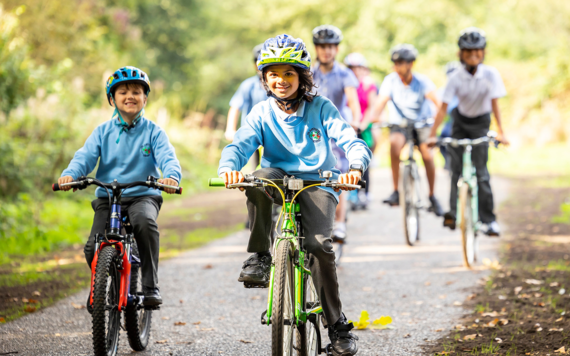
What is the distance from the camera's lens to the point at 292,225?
3.90 metres

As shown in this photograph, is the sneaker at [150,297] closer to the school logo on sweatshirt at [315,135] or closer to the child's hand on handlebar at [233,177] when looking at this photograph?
the child's hand on handlebar at [233,177]

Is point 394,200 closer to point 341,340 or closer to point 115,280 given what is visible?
point 341,340

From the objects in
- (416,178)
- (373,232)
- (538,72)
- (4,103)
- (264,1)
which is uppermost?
(264,1)

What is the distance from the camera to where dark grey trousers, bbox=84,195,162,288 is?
4520 mm

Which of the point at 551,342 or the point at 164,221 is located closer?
the point at 551,342

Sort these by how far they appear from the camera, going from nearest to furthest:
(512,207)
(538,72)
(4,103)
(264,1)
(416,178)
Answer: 1. (416,178)
2. (4,103)
3. (512,207)
4. (538,72)
5. (264,1)

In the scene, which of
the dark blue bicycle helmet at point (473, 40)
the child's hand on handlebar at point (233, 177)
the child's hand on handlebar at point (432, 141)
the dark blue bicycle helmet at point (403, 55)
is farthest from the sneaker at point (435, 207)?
the child's hand on handlebar at point (233, 177)

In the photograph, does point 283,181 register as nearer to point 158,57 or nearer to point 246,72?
point 158,57

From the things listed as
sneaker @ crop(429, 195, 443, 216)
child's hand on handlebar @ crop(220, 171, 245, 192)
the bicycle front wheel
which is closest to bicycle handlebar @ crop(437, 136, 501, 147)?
sneaker @ crop(429, 195, 443, 216)

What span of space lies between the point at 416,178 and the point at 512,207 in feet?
16.4

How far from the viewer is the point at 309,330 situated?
4.14 meters

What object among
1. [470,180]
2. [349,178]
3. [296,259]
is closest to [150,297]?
[296,259]

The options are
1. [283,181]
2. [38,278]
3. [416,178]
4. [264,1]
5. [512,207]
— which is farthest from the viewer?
[264,1]

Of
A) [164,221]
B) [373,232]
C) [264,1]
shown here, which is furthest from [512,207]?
[264,1]
